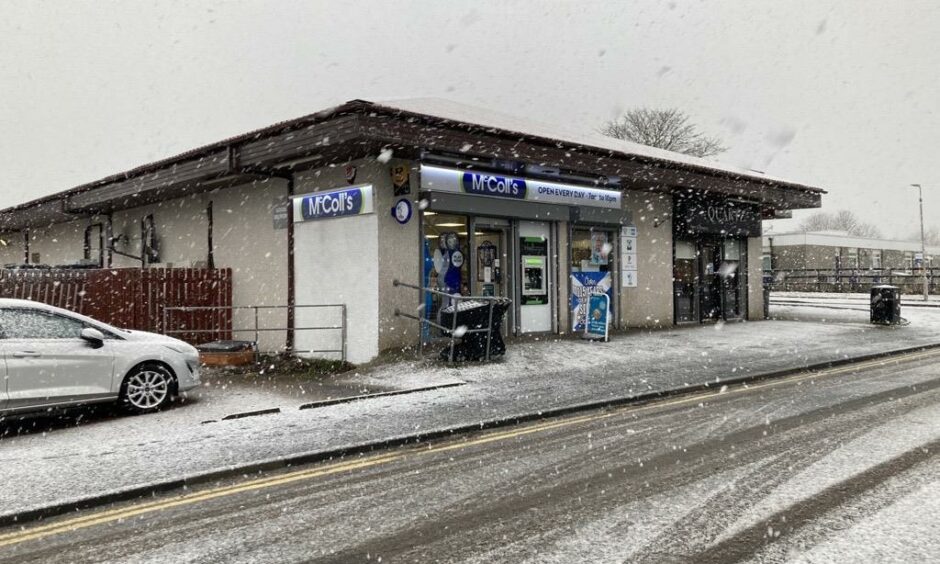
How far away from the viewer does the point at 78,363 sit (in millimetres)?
7793

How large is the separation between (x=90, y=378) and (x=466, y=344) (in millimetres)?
5699

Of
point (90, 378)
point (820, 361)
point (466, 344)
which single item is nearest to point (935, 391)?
point (820, 361)

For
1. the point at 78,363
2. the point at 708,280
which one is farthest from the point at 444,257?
the point at 708,280

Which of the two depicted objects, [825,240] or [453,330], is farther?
[825,240]

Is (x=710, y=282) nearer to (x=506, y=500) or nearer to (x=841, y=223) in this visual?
(x=506, y=500)

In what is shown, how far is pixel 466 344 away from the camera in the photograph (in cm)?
1137

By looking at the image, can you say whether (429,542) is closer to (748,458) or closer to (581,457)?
(581,457)

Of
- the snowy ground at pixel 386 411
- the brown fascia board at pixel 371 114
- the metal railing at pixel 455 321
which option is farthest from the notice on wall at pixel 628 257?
the metal railing at pixel 455 321

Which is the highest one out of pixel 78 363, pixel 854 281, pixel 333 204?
pixel 333 204

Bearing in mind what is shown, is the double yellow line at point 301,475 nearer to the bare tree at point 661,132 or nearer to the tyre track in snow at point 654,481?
the tyre track in snow at point 654,481

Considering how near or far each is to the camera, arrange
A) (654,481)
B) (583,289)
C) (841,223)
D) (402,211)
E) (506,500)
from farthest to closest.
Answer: (841,223) → (583,289) → (402,211) → (654,481) → (506,500)

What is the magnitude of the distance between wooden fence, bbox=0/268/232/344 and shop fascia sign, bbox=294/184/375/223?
2.95 m

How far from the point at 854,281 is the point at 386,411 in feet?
131

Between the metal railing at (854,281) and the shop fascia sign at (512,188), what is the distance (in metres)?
18.0
